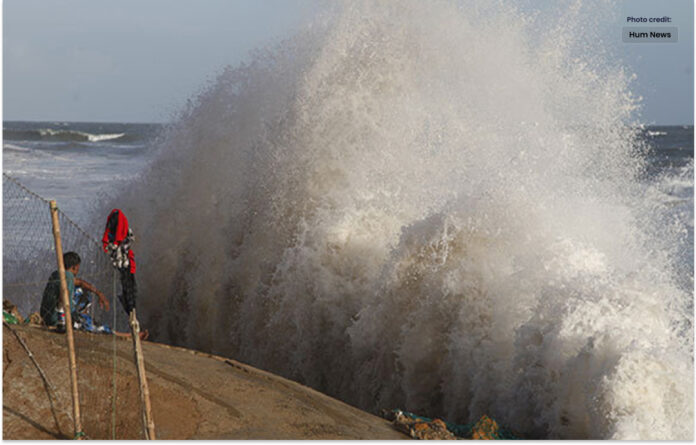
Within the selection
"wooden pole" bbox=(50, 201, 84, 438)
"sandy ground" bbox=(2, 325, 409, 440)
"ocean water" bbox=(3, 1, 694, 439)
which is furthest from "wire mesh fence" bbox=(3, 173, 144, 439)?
"ocean water" bbox=(3, 1, 694, 439)

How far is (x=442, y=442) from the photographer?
5.04 m

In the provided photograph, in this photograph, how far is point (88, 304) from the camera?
21.7 ft

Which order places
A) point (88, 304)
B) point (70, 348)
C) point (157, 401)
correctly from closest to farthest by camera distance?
point (70, 348)
point (157, 401)
point (88, 304)

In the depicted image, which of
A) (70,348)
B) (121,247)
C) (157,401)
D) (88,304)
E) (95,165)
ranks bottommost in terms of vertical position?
(157,401)

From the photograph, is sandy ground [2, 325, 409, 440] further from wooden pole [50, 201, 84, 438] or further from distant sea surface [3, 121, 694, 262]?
distant sea surface [3, 121, 694, 262]

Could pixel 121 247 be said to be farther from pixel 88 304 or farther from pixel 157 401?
pixel 157 401

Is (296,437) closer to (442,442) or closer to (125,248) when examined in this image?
(442,442)

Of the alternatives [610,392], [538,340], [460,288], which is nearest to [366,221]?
[460,288]

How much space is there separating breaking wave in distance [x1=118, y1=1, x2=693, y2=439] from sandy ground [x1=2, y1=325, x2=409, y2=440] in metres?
1.51

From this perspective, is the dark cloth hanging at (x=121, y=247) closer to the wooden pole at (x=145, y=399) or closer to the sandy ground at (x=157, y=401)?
the sandy ground at (x=157, y=401)

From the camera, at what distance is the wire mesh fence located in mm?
5020

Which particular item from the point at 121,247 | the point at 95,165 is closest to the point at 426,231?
the point at 121,247

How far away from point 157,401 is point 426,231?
11.0ft

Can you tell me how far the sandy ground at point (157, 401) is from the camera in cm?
491
